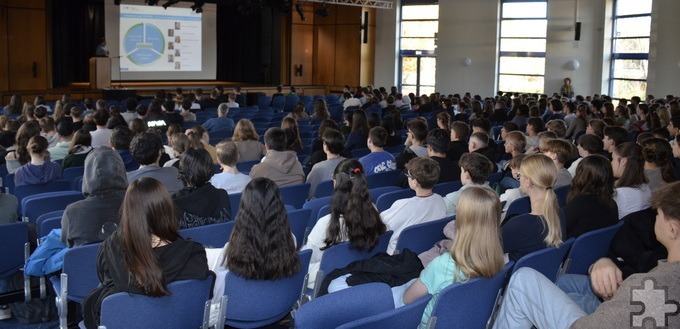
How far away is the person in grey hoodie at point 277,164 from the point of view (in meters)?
6.33

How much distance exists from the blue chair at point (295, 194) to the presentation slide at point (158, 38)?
1692 cm

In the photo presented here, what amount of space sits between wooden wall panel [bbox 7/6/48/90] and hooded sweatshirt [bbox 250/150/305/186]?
597 inches

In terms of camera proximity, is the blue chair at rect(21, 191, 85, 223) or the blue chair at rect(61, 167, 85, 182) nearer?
the blue chair at rect(21, 191, 85, 223)

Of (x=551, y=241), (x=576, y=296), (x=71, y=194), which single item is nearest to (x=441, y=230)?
(x=551, y=241)

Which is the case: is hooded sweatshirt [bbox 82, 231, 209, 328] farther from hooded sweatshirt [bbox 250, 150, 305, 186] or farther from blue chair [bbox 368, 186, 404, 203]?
hooded sweatshirt [bbox 250, 150, 305, 186]

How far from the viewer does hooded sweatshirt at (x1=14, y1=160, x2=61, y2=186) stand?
585 cm

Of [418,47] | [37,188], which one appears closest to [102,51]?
[418,47]

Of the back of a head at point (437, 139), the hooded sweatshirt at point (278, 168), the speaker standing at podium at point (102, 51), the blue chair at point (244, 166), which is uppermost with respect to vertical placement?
the speaker standing at podium at point (102, 51)

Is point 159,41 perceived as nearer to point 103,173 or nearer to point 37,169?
point 37,169

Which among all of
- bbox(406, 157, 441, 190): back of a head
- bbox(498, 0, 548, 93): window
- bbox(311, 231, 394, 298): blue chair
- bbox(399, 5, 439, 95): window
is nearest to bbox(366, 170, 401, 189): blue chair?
bbox(406, 157, 441, 190): back of a head

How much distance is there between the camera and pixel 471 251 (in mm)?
3088

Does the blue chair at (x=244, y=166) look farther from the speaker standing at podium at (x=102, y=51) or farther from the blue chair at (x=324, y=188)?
the speaker standing at podium at (x=102, y=51)

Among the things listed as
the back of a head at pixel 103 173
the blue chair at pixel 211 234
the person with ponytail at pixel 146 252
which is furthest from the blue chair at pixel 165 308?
the back of a head at pixel 103 173

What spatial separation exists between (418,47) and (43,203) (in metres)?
20.3
